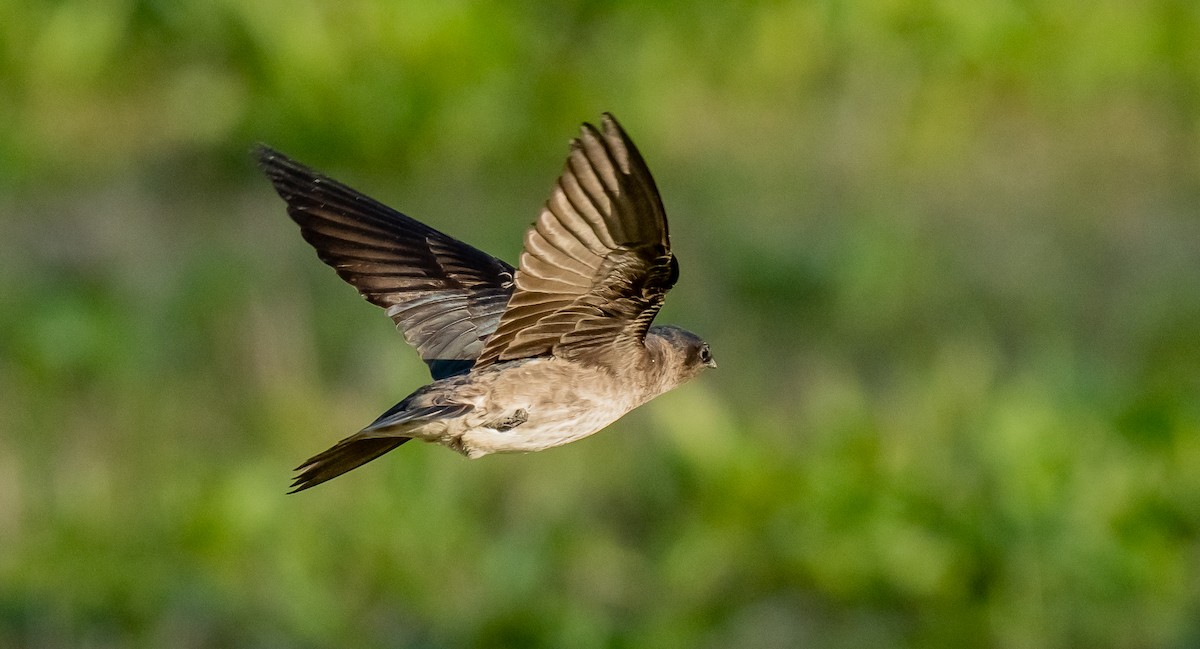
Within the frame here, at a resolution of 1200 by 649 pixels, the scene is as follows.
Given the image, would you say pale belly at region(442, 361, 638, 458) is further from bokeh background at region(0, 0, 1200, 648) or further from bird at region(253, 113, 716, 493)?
bokeh background at region(0, 0, 1200, 648)

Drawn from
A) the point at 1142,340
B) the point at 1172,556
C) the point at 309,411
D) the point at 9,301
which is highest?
the point at 9,301

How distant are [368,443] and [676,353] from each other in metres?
0.61

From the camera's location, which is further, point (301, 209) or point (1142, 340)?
point (1142, 340)

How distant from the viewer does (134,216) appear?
7625 millimetres

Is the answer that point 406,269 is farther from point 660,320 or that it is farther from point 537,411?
point 660,320

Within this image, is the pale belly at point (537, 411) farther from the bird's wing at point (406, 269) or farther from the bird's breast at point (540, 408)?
the bird's wing at point (406, 269)

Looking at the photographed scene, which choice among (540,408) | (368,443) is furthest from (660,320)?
(540,408)

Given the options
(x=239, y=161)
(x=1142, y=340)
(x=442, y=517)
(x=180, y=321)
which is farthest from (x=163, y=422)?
(x=1142, y=340)

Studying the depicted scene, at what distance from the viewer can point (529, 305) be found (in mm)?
3727

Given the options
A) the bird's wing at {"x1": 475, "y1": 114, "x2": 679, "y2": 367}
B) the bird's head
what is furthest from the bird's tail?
the bird's head

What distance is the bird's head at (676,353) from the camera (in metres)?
4.11

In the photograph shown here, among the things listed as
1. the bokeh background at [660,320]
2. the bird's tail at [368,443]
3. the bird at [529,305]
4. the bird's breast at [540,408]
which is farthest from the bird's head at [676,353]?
the bokeh background at [660,320]

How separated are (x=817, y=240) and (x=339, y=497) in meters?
2.09

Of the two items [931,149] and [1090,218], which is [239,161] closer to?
[931,149]
